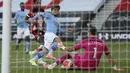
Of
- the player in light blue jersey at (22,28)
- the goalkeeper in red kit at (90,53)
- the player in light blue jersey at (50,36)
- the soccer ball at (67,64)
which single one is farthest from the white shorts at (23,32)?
the goalkeeper in red kit at (90,53)

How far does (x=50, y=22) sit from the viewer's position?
936 centimetres

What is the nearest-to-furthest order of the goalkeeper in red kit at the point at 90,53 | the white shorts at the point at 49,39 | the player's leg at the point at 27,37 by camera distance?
1. the goalkeeper in red kit at the point at 90,53
2. the white shorts at the point at 49,39
3. the player's leg at the point at 27,37

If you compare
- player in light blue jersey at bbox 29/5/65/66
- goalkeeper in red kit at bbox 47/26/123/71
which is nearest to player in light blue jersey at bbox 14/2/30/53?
player in light blue jersey at bbox 29/5/65/66

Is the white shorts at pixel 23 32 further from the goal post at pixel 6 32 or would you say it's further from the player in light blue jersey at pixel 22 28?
the goal post at pixel 6 32

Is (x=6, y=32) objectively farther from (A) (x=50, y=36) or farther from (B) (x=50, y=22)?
(B) (x=50, y=22)

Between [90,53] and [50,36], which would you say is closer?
[90,53]

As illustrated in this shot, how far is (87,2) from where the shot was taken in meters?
15.1

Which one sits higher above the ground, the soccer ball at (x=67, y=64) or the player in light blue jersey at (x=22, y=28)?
the player in light blue jersey at (x=22, y=28)

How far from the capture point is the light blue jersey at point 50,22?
9.16 m

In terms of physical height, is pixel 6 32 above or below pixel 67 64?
above

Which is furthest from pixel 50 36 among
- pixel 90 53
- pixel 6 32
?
pixel 6 32

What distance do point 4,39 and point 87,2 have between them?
1009 centimetres

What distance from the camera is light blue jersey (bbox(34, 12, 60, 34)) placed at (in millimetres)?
9156

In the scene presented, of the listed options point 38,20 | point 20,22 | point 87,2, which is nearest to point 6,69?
point 38,20
